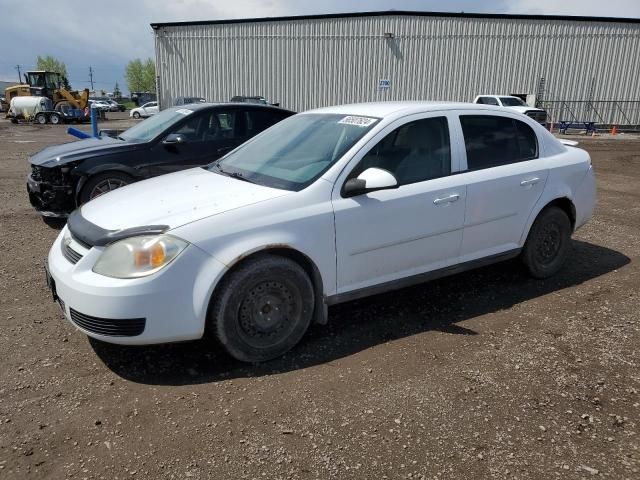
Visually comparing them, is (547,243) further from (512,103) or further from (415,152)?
(512,103)

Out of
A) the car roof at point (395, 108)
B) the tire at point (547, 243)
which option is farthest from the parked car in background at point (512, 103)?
the car roof at point (395, 108)

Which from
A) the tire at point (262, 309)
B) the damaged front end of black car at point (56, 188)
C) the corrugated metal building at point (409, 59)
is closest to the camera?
the tire at point (262, 309)

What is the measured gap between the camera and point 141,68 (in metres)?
110

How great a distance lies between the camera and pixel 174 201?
135 inches

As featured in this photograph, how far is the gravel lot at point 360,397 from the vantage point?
8.22ft

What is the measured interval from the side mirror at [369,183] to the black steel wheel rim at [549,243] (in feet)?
6.66

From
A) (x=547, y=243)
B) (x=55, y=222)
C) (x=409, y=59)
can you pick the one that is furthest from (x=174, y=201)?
(x=409, y=59)

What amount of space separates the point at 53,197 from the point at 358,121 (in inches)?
170

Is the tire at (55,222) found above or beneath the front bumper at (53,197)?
beneath

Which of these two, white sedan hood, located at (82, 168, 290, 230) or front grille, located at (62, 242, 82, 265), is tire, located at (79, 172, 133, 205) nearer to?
white sedan hood, located at (82, 168, 290, 230)

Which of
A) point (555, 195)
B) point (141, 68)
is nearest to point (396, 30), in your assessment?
point (555, 195)

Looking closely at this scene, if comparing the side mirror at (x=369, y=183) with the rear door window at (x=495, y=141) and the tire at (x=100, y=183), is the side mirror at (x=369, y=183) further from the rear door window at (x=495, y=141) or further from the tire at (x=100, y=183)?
the tire at (x=100, y=183)

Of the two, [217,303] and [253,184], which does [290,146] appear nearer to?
[253,184]

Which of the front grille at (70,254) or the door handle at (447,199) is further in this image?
the door handle at (447,199)
